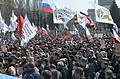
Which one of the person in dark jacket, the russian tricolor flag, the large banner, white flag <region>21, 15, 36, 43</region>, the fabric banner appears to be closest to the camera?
the person in dark jacket

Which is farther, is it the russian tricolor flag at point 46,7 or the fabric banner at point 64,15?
the russian tricolor flag at point 46,7

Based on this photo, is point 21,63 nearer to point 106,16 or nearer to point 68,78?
point 68,78

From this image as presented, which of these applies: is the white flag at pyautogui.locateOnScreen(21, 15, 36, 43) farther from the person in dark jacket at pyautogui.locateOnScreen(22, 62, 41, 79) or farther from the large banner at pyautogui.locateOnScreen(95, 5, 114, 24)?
the large banner at pyautogui.locateOnScreen(95, 5, 114, 24)

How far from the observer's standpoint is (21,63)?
8.46 meters

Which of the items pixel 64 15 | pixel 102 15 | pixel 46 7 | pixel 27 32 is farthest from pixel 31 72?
pixel 46 7

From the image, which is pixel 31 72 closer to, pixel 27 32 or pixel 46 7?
pixel 27 32

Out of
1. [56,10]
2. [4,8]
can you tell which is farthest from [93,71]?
[4,8]

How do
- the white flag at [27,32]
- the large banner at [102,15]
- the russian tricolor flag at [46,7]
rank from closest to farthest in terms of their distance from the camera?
the white flag at [27,32] → the large banner at [102,15] → the russian tricolor flag at [46,7]

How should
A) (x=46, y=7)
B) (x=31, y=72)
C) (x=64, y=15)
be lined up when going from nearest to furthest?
(x=31, y=72) → (x=64, y=15) → (x=46, y=7)

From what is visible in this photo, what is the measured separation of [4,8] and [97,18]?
46.9 m

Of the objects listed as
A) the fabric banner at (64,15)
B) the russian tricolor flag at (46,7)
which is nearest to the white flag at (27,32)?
the fabric banner at (64,15)

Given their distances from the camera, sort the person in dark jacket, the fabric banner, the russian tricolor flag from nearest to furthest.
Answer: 1. the person in dark jacket
2. the fabric banner
3. the russian tricolor flag

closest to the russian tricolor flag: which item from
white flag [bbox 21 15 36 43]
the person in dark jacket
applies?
white flag [bbox 21 15 36 43]

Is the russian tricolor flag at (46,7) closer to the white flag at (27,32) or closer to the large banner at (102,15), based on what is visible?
the large banner at (102,15)
